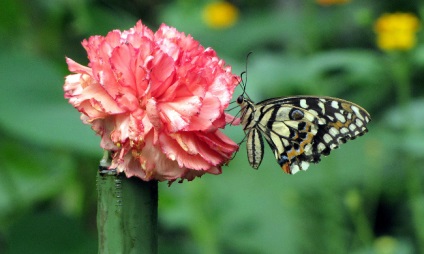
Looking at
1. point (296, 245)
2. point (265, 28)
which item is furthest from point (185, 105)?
point (265, 28)

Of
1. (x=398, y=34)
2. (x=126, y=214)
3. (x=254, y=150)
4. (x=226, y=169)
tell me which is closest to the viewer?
(x=126, y=214)

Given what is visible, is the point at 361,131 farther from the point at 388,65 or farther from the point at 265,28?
the point at 265,28

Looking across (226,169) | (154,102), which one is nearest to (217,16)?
(226,169)

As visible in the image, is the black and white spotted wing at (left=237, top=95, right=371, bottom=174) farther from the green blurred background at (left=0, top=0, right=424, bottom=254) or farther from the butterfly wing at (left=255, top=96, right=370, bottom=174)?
the green blurred background at (left=0, top=0, right=424, bottom=254)

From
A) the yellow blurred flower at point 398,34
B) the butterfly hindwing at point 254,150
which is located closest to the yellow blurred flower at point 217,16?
the yellow blurred flower at point 398,34

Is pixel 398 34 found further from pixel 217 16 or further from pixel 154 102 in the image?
pixel 154 102

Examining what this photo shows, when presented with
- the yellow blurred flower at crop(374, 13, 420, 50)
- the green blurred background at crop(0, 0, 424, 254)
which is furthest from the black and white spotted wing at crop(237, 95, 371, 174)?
the yellow blurred flower at crop(374, 13, 420, 50)

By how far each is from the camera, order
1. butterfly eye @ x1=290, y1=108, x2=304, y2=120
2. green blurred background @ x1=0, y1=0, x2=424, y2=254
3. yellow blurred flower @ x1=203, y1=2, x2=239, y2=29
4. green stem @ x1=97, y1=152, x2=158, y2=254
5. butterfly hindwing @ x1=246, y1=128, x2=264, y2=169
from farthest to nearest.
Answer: yellow blurred flower @ x1=203, y1=2, x2=239, y2=29 < green blurred background @ x1=0, y1=0, x2=424, y2=254 < butterfly eye @ x1=290, y1=108, x2=304, y2=120 < butterfly hindwing @ x1=246, y1=128, x2=264, y2=169 < green stem @ x1=97, y1=152, x2=158, y2=254
